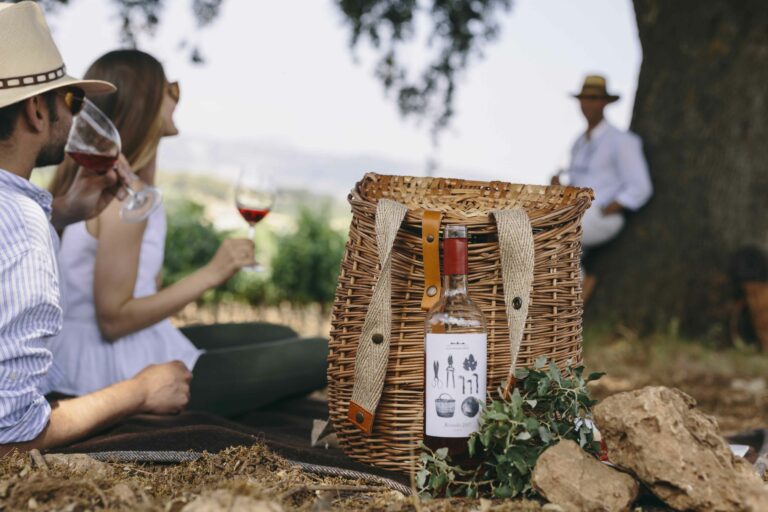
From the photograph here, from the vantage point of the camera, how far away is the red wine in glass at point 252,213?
3.47 meters

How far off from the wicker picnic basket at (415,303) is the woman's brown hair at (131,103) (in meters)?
1.25

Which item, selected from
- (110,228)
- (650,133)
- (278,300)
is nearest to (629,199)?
(650,133)

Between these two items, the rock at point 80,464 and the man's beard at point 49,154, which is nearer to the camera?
the rock at point 80,464

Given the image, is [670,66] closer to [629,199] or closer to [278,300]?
[629,199]

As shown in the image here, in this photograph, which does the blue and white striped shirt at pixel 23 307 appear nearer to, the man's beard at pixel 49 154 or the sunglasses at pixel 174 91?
the man's beard at pixel 49 154

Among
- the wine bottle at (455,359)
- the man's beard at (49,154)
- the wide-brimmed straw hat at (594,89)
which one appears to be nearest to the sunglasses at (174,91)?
the man's beard at (49,154)

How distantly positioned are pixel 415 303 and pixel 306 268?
6.10 meters

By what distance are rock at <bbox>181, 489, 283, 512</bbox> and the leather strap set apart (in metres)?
0.76

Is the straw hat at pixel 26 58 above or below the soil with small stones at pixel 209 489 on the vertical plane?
above

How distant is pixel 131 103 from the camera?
11.4 ft

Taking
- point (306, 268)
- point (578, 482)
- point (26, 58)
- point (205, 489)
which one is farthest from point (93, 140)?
point (306, 268)

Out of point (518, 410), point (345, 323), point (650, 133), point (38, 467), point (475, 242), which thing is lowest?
point (38, 467)

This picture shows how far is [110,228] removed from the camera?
328cm

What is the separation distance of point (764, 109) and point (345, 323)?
214 inches
